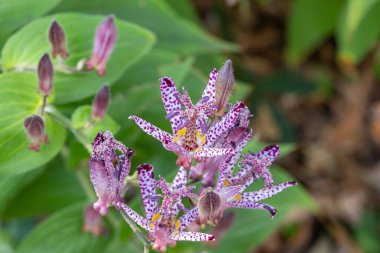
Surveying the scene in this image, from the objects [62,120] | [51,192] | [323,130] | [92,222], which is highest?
[62,120]

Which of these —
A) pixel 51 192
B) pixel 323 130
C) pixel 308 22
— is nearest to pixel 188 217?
pixel 51 192

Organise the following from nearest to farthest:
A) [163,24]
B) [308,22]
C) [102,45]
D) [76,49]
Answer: [102,45] → [76,49] → [163,24] → [308,22]

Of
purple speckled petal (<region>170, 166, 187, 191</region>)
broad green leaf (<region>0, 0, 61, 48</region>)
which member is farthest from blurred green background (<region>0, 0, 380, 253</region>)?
purple speckled petal (<region>170, 166, 187, 191</region>)

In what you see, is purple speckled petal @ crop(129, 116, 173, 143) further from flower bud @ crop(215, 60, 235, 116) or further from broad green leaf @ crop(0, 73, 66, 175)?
broad green leaf @ crop(0, 73, 66, 175)

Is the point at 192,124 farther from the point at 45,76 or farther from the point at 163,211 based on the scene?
the point at 45,76

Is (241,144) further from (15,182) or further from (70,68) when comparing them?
(15,182)

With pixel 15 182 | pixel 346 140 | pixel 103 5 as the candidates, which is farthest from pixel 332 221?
pixel 15 182

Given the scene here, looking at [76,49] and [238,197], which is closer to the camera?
[238,197]
